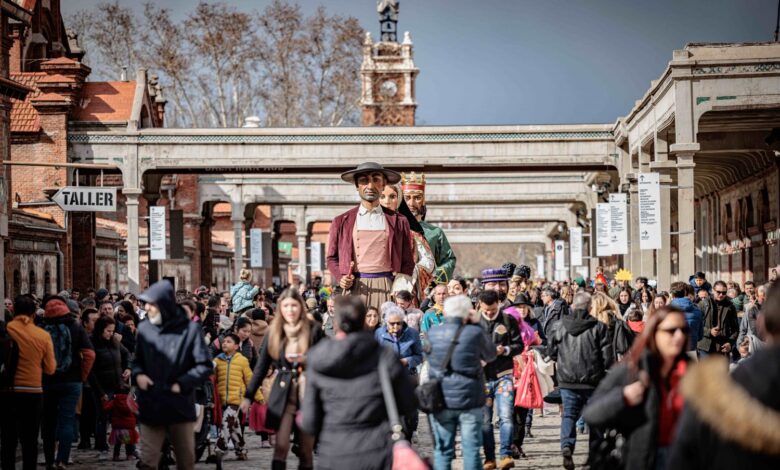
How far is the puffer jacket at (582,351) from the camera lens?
11.9 meters

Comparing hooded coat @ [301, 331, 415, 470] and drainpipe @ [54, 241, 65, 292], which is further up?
drainpipe @ [54, 241, 65, 292]

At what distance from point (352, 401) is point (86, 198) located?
20529 millimetres

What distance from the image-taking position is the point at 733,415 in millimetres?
4473

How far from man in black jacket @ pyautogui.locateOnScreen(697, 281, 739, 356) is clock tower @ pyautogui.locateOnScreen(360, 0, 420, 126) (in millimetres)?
77789

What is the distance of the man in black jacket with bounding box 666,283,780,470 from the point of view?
445 cm

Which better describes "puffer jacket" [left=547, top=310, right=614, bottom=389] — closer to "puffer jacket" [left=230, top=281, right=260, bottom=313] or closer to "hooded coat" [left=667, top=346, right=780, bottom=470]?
"hooded coat" [left=667, top=346, right=780, bottom=470]

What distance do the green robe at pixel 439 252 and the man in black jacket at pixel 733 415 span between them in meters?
12.6

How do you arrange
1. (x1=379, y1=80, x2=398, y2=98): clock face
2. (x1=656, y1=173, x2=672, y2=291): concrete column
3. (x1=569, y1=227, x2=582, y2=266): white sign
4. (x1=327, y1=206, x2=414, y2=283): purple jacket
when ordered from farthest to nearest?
(x1=379, y1=80, x2=398, y2=98): clock face, (x1=569, y1=227, x2=582, y2=266): white sign, (x1=656, y1=173, x2=672, y2=291): concrete column, (x1=327, y1=206, x2=414, y2=283): purple jacket

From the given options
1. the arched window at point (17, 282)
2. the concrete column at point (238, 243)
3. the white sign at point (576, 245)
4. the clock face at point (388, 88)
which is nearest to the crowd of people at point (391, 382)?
the arched window at point (17, 282)

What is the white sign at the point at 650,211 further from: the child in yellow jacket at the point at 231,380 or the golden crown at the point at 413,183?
the child in yellow jacket at the point at 231,380

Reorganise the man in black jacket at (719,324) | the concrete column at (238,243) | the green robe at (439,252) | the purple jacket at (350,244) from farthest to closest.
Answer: the concrete column at (238,243)
the man in black jacket at (719,324)
the green robe at (439,252)
the purple jacket at (350,244)

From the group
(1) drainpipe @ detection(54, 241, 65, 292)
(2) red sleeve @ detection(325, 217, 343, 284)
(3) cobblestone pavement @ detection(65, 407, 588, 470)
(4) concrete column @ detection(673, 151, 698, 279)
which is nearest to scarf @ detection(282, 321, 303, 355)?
(3) cobblestone pavement @ detection(65, 407, 588, 470)

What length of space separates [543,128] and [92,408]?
23228 millimetres

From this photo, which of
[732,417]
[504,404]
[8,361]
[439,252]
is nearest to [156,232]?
[439,252]
